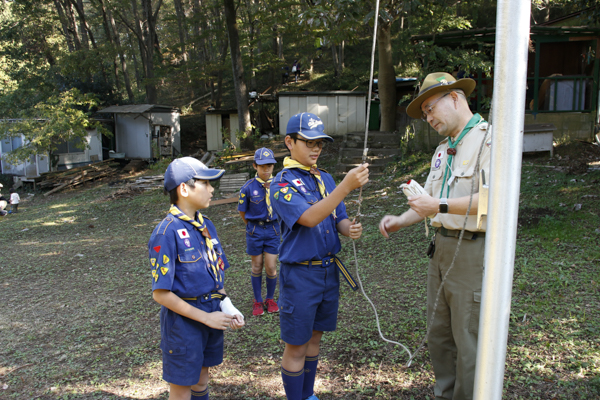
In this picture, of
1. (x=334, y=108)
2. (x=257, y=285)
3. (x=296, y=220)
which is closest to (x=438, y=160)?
(x=296, y=220)

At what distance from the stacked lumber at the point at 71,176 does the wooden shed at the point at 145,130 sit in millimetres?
2202

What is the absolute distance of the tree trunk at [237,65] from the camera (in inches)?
620

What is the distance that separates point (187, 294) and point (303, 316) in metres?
0.75

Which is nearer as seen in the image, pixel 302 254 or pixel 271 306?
pixel 302 254

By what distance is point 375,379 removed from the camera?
10.6 feet

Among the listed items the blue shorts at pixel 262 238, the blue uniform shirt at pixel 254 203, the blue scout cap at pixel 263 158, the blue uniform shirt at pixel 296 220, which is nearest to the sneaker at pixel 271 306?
the blue shorts at pixel 262 238

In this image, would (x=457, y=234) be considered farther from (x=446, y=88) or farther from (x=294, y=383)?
(x=294, y=383)

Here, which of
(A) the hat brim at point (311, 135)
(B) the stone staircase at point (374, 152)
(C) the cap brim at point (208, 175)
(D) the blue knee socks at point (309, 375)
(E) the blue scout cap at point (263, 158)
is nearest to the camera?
(C) the cap brim at point (208, 175)

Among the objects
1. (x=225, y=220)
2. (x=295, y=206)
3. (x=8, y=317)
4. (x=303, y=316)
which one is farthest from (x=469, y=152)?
(x=225, y=220)

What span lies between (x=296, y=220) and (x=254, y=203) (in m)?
2.35

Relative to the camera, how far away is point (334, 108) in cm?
1869

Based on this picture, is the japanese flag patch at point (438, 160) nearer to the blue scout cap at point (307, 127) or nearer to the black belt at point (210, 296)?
the blue scout cap at point (307, 127)

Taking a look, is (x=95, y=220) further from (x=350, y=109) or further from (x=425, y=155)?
(x=350, y=109)

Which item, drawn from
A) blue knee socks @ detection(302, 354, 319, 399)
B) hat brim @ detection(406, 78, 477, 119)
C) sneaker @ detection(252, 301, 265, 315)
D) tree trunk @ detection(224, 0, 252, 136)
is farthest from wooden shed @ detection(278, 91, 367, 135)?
blue knee socks @ detection(302, 354, 319, 399)
